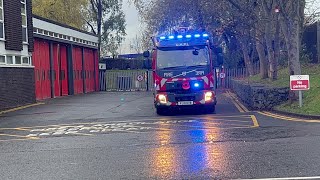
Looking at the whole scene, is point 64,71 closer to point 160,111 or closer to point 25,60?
point 25,60

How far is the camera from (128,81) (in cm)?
4688

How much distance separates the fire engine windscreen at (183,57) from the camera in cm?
1720

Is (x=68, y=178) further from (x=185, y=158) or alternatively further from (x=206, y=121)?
(x=206, y=121)

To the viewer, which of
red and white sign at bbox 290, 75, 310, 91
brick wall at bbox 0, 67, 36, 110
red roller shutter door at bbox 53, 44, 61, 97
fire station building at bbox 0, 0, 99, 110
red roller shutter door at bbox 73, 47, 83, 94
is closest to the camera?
red and white sign at bbox 290, 75, 310, 91

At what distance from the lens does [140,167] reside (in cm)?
827

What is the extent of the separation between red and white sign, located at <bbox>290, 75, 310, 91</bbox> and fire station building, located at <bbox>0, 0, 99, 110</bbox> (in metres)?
13.7

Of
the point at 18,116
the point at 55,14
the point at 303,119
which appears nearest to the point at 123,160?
the point at 303,119

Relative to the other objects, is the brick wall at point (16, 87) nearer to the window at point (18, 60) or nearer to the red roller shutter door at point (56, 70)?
the window at point (18, 60)

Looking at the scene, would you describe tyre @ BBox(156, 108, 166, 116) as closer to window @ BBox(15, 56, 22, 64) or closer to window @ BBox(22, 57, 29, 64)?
window @ BBox(15, 56, 22, 64)

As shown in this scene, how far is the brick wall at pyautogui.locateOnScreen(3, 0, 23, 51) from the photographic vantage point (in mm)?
23484

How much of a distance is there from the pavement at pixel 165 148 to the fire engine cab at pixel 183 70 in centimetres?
82

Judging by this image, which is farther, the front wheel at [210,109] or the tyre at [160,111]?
the tyre at [160,111]

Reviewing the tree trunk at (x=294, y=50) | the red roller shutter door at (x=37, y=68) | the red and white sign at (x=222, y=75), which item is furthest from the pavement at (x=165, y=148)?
the red and white sign at (x=222, y=75)

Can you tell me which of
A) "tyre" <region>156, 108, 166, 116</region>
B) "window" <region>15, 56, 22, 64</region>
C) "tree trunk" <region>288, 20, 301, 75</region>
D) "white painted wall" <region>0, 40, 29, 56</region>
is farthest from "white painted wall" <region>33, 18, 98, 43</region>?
"tree trunk" <region>288, 20, 301, 75</region>
